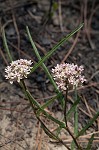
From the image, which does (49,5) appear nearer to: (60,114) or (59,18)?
(59,18)

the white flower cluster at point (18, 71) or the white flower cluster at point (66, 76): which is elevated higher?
the white flower cluster at point (18, 71)

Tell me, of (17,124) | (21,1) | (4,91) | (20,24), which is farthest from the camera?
(21,1)

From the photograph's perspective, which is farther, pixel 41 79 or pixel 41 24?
pixel 41 24

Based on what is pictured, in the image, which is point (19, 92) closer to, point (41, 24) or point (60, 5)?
point (41, 24)

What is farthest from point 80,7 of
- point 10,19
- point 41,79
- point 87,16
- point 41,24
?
point 41,79

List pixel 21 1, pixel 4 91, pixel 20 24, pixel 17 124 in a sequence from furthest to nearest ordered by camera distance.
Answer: pixel 21 1 < pixel 20 24 < pixel 4 91 < pixel 17 124

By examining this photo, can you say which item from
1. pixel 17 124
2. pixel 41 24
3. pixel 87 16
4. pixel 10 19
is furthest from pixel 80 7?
pixel 17 124

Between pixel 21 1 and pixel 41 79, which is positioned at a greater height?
pixel 21 1

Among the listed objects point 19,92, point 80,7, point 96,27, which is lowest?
point 19,92

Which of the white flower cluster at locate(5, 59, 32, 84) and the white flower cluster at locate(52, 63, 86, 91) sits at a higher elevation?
the white flower cluster at locate(5, 59, 32, 84)
